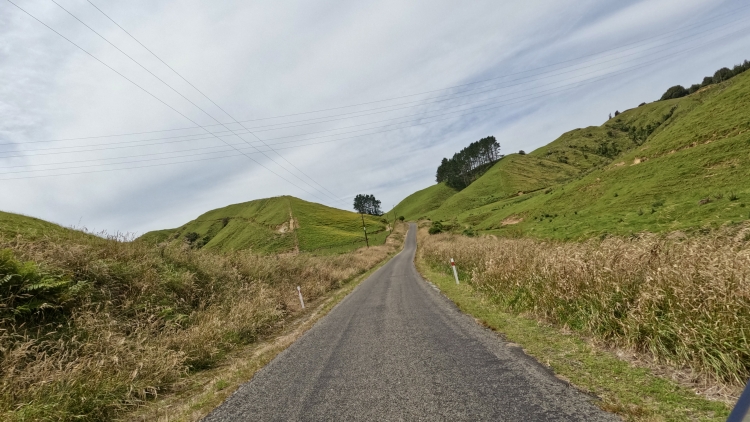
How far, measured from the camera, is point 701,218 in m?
18.3

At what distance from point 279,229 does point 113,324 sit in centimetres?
7817

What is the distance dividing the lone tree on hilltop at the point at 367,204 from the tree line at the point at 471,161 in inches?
2007

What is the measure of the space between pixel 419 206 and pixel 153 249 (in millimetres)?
145107

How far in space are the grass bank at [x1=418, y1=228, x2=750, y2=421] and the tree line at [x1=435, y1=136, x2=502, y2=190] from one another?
14040 centimetres

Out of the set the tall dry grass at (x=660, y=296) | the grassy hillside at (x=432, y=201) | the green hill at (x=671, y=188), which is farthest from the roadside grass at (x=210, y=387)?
the grassy hillside at (x=432, y=201)

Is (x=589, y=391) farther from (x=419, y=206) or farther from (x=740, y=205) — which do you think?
(x=419, y=206)

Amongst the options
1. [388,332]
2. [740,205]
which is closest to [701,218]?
[740,205]

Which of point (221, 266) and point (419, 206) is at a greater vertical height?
point (419, 206)

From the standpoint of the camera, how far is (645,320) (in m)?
5.44

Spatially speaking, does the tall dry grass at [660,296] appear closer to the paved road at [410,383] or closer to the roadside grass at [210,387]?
the paved road at [410,383]

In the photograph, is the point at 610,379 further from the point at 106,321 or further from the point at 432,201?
the point at 432,201

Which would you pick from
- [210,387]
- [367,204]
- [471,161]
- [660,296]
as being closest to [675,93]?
[471,161]

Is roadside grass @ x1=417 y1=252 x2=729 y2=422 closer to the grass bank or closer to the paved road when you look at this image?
Answer: the grass bank

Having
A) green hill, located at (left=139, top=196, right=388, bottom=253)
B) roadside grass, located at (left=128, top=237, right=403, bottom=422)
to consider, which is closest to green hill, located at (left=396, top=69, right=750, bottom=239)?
roadside grass, located at (left=128, top=237, right=403, bottom=422)
